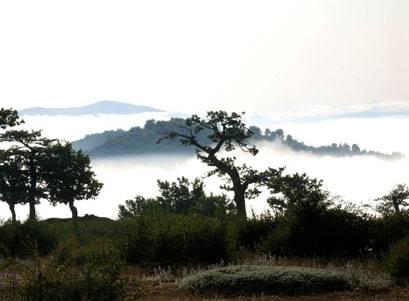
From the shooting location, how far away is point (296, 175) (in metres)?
52.7

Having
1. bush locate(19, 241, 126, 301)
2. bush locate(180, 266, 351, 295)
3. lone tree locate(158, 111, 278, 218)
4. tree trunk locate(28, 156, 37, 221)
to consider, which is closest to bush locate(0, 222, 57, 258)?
bush locate(180, 266, 351, 295)

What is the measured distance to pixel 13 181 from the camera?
5638cm

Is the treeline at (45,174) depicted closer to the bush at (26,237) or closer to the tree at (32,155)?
the tree at (32,155)

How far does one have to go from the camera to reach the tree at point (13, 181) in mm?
55781

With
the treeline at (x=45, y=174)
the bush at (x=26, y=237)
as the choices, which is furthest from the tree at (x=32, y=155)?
the bush at (x=26, y=237)

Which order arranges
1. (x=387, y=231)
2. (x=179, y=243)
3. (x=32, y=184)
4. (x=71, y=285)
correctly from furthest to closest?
(x=32, y=184), (x=387, y=231), (x=179, y=243), (x=71, y=285)

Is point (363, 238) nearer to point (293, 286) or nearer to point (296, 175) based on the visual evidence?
point (293, 286)

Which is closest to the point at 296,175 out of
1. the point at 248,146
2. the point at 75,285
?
the point at 248,146

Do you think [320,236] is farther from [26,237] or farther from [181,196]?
[181,196]

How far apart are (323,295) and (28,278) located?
18.4 ft

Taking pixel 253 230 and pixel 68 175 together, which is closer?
pixel 253 230

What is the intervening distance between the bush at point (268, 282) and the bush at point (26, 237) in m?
9.68

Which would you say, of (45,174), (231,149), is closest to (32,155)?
(45,174)

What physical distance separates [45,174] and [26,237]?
36.4m
